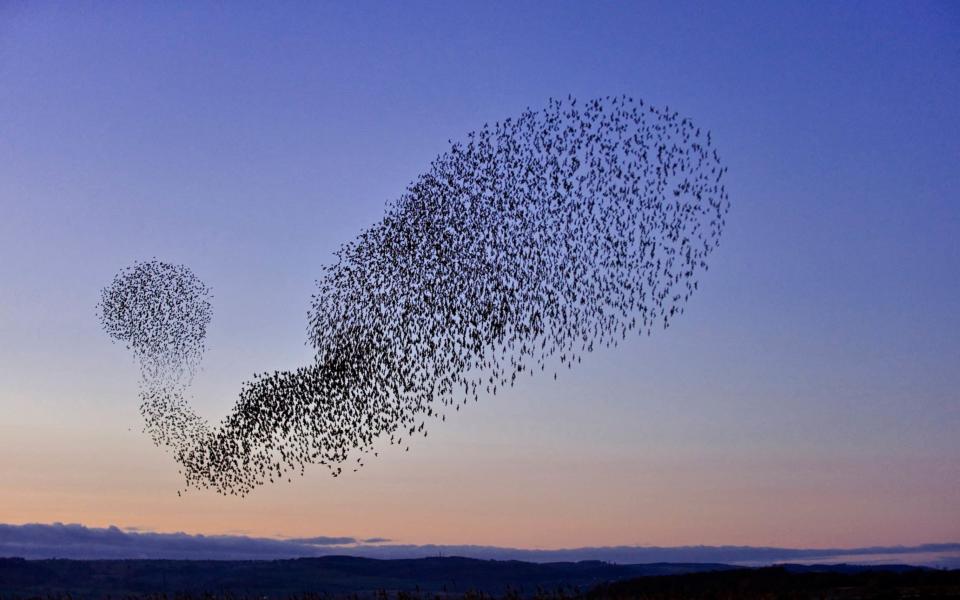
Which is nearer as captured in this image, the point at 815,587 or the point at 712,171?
the point at 712,171

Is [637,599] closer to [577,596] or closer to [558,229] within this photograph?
[577,596]

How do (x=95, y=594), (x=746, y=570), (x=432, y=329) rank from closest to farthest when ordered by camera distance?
(x=432, y=329), (x=746, y=570), (x=95, y=594)

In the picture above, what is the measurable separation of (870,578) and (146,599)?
120 feet

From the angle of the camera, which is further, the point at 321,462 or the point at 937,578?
the point at 321,462

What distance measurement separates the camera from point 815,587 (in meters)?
48.9

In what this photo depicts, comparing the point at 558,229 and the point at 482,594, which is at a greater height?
the point at 558,229

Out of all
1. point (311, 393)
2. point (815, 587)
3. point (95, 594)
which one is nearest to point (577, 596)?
point (815, 587)

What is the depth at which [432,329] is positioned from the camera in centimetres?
4856

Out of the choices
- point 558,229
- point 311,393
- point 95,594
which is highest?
point 558,229

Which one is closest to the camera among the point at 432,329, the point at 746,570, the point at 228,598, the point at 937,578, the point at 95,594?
the point at 937,578

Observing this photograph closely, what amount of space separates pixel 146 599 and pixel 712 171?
3674 centimetres

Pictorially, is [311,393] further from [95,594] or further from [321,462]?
[95,594]

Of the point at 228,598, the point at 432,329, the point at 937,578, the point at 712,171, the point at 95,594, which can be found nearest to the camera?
the point at 712,171

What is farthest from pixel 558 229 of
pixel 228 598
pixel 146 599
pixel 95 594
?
pixel 95 594
